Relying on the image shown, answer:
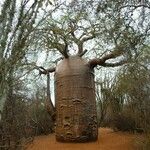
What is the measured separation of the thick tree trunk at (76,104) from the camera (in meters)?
10.7

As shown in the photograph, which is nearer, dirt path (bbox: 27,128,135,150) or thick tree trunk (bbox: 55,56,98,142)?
dirt path (bbox: 27,128,135,150)

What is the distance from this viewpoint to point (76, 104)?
10.7 metres

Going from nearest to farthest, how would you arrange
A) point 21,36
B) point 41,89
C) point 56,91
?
point 21,36
point 56,91
point 41,89

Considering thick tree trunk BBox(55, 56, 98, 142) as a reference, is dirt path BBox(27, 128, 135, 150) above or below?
below

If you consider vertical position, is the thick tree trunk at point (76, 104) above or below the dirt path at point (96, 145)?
above

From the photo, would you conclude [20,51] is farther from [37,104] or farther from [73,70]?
[37,104]

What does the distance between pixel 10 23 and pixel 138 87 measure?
6.19 meters

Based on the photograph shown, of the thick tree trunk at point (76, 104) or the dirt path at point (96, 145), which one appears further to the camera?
the thick tree trunk at point (76, 104)

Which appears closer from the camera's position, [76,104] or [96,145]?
[96,145]

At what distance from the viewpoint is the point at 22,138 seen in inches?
275

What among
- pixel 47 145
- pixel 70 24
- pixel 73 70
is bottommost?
pixel 47 145

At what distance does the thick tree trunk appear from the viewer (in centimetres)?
1066

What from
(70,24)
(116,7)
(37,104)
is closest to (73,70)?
(70,24)

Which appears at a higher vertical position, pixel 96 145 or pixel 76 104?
pixel 76 104
